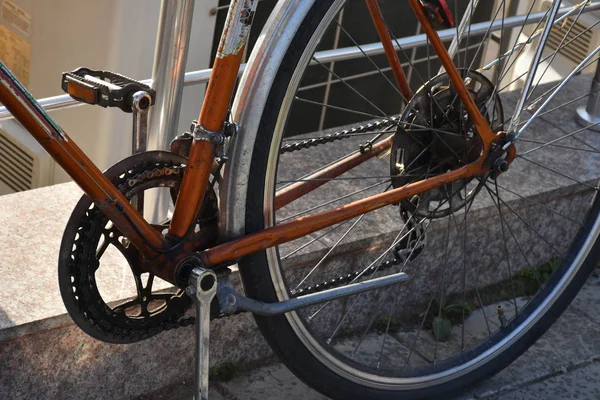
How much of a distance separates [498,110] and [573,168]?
0.73 meters

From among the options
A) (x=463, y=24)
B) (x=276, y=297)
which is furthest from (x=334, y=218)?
(x=463, y=24)

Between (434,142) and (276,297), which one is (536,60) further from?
(276,297)

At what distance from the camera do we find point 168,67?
1990 millimetres

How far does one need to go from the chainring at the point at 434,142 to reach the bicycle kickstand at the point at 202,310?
1.61ft

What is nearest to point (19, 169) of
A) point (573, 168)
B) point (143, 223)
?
point (573, 168)

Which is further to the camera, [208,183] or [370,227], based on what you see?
[370,227]

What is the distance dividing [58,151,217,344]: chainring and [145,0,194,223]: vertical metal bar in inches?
13.1

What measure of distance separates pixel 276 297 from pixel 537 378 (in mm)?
820

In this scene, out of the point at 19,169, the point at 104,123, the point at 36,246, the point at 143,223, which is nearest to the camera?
the point at 143,223

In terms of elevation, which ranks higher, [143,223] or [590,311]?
[143,223]

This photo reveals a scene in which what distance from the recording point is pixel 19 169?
387 centimetres

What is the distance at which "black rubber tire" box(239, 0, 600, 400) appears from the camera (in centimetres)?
166

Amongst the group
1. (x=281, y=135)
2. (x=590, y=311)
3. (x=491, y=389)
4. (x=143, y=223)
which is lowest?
(x=491, y=389)

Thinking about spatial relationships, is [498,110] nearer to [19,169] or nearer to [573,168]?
[573,168]
